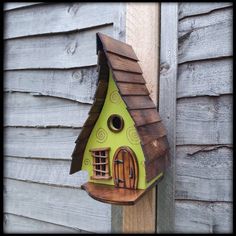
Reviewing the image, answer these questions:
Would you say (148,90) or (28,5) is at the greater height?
(28,5)

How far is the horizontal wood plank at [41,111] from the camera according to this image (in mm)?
1322

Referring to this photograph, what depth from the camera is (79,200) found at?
52.7 inches

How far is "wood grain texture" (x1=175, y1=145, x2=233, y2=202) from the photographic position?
3.37 feet

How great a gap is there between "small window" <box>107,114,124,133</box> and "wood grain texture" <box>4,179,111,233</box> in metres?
0.48

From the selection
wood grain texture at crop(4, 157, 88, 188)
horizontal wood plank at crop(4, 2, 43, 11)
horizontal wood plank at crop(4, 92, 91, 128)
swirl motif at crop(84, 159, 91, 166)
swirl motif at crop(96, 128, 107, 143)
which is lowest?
wood grain texture at crop(4, 157, 88, 188)

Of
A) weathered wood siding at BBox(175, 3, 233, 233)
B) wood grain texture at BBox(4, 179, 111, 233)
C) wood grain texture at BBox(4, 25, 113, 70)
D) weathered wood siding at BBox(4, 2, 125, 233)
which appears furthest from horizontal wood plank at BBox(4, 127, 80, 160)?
weathered wood siding at BBox(175, 3, 233, 233)

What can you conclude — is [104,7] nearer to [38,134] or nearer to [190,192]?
[38,134]

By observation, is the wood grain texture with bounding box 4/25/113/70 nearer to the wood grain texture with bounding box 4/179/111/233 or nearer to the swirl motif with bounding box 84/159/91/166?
the swirl motif with bounding box 84/159/91/166

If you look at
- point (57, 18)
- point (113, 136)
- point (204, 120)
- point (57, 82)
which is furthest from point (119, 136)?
point (57, 18)

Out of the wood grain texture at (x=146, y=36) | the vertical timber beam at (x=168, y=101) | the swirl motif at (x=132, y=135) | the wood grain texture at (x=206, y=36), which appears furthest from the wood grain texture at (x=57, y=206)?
the wood grain texture at (x=206, y=36)

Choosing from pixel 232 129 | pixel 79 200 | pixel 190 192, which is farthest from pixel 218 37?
pixel 79 200

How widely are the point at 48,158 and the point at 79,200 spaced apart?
27 centimetres

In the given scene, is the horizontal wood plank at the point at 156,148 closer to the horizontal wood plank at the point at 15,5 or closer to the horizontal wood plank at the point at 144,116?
the horizontal wood plank at the point at 144,116

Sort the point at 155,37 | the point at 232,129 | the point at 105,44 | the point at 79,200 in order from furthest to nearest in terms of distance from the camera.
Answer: the point at 79,200 < the point at 155,37 < the point at 232,129 < the point at 105,44
